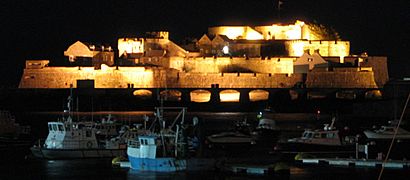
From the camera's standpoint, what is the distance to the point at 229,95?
101m

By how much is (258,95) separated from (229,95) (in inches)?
110

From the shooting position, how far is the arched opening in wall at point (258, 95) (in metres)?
100

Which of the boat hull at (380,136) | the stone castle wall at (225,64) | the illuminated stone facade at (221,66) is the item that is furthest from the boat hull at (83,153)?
the stone castle wall at (225,64)

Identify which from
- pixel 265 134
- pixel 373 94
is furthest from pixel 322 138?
pixel 373 94

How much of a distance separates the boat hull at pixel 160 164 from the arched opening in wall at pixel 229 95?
5652 cm

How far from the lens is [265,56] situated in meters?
105

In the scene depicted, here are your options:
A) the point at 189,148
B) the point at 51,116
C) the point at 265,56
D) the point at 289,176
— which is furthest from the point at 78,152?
the point at 265,56

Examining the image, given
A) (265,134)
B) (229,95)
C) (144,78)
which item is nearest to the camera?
(265,134)

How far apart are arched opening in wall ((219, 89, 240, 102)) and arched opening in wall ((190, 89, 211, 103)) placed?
4.23 feet

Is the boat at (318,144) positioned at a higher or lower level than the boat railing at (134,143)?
lower

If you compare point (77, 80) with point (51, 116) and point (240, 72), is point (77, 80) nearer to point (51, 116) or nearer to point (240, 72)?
point (51, 116)

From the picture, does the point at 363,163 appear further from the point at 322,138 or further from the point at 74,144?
the point at 74,144

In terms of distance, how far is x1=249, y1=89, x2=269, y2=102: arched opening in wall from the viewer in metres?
100

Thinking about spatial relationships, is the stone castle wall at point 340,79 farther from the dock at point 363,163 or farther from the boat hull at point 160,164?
the boat hull at point 160,164
